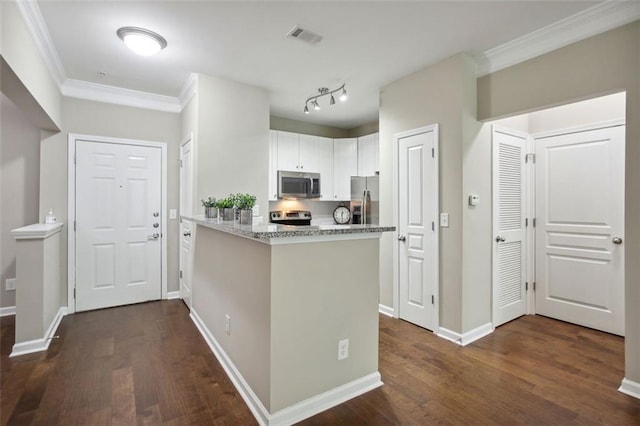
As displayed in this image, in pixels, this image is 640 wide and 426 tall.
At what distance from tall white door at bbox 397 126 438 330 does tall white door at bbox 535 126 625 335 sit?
4.89ft

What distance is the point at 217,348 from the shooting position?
108 inches

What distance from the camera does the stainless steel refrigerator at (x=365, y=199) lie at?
5035 mm

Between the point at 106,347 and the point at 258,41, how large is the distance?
3052 mm

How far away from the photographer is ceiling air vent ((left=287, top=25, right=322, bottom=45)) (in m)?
2.60

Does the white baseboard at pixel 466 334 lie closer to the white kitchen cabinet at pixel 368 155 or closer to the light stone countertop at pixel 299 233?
the light stone countertop at pixel 299 233

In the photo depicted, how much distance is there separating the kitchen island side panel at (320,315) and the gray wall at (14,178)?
3.73 meters

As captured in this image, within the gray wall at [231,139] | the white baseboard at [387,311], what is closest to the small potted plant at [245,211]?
the gray wall at [231,139]

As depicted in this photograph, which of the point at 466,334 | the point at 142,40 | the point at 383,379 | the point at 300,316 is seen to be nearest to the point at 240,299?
the point at 300,316

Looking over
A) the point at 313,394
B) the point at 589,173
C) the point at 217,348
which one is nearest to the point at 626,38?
the point at 589,173

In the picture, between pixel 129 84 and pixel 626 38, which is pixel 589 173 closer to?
pixel 626 38

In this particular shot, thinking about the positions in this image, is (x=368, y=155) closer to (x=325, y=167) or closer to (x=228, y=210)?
(x=325, y=167)

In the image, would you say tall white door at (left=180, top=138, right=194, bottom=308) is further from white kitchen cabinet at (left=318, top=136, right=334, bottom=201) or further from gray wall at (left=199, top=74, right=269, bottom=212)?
white kitchen cabinet at (left=318, top=136, right=334, bottom=201)

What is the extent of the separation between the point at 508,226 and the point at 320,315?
2561mm

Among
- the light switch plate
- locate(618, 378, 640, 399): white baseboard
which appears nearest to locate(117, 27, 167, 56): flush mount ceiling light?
the light switch plate
